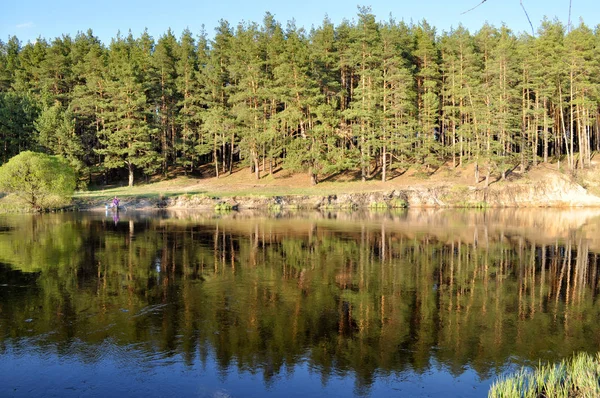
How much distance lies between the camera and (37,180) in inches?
1620

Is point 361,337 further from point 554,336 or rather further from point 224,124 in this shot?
point 224,124

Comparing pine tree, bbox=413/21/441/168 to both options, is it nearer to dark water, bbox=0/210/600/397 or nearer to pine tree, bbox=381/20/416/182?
pine tree, bbox=381/20/416/182

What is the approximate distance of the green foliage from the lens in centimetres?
4031

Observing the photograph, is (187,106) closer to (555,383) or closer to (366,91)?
(366,91)

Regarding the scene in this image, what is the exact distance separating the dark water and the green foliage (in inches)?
672

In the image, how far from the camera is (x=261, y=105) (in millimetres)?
63219

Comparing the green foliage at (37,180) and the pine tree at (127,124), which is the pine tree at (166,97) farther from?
the green foliage at (37,180)

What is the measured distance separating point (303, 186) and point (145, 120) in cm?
2329

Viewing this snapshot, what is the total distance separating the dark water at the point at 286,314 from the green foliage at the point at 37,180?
17066 millimetres

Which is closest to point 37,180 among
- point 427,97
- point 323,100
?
point 323,100

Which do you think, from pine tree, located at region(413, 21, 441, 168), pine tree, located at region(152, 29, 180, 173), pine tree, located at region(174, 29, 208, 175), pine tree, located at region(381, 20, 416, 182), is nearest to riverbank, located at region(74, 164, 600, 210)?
pine tree, located at region(381, 20, 416, 182)

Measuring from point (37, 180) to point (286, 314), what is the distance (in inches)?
1420

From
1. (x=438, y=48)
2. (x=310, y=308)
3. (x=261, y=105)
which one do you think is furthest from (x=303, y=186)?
(x=310, y=308)

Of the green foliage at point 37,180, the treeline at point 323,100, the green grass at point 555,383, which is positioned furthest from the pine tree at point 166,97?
the green grass at point 555,383
